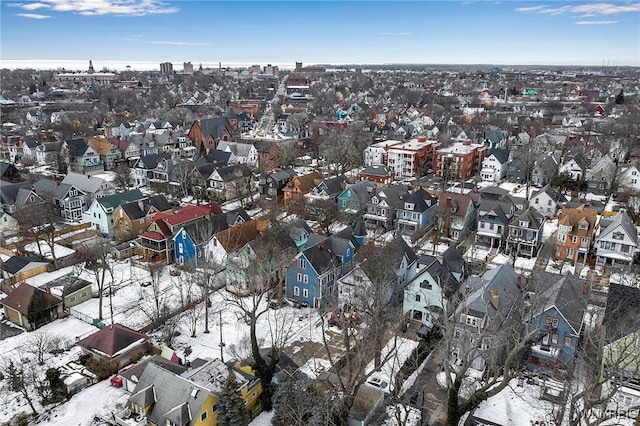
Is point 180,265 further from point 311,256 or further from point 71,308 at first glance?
point 311,256

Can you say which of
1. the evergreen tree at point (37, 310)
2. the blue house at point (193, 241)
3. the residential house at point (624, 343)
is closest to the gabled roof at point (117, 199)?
the blue house at point (193, 241)

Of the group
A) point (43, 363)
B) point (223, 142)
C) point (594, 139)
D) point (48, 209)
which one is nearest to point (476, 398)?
point (43, 363)

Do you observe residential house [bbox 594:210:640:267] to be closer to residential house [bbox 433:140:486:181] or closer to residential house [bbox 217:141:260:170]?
residential house [bbox 433:140:486:181]

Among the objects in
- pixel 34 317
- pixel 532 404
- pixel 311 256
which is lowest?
pixel 532 404

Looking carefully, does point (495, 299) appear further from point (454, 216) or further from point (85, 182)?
point (85, 182)

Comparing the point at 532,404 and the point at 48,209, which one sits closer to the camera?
the point at 532,404
